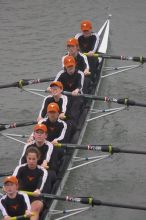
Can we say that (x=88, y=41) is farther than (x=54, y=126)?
Yes

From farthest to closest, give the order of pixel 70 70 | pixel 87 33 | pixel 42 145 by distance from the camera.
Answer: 1. pixel 87 33
2. pixel 70 70
3. pixel 42 145

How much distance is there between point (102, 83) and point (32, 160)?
7048 millimetres

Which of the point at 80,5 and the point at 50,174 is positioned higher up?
the point at 80,5

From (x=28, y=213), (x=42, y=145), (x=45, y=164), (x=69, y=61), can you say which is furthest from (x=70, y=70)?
(x=28, y=213)

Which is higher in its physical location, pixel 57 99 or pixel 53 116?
pixel 57 99

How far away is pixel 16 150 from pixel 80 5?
457 inches

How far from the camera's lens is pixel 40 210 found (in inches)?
459

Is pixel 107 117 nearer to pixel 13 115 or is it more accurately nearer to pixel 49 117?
pixel 13 115

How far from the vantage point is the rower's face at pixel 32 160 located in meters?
12.0

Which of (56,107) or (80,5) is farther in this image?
(80,5)

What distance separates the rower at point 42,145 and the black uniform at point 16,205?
1400 millimetres

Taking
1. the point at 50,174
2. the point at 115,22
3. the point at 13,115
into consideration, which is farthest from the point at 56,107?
the point at 115,22

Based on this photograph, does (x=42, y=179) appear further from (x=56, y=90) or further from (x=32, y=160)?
(x=56, y=90)

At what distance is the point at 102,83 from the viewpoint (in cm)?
1883
